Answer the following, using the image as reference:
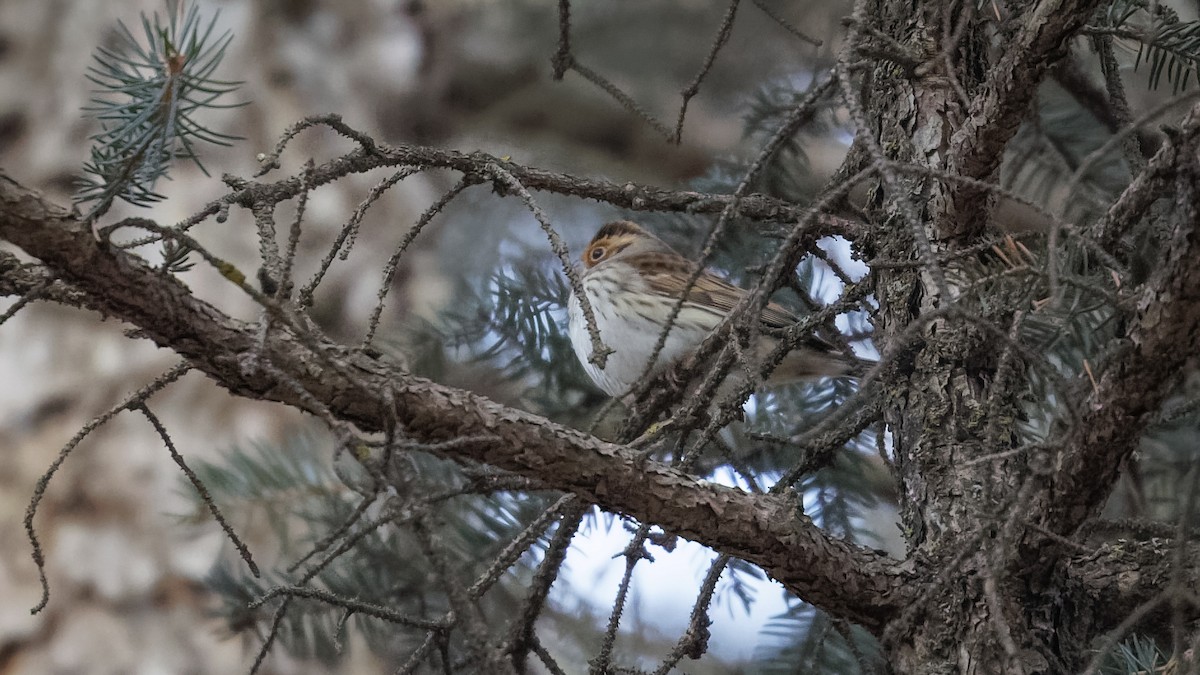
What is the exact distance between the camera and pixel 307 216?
3.48 metres

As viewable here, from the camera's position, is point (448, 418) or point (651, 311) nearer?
point (448, 418)

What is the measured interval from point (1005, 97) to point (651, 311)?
1.33m

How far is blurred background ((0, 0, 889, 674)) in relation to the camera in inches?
110

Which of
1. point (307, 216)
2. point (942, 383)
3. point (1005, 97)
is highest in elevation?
point (307, 216)

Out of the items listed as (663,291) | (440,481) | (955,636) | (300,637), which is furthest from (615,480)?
(663,291)

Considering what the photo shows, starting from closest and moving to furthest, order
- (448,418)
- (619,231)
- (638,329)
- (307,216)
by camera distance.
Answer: (448,418), (638,329), (619,231), (307,216)

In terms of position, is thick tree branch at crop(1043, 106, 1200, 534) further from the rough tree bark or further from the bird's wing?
the bird's wing

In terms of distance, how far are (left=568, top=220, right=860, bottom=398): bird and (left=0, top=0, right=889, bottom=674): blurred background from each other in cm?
13

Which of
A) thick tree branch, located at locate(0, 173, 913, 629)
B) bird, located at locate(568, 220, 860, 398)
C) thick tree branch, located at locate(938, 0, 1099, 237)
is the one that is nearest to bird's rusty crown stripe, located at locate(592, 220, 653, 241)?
bird, located at locate(568, 220, 860, 398)

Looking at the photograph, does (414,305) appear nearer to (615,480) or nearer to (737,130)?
(737,130)

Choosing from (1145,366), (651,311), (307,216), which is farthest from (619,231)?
(1145,366)

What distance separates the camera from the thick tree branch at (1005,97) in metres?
1.25

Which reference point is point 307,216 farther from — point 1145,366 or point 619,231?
point 1145,366

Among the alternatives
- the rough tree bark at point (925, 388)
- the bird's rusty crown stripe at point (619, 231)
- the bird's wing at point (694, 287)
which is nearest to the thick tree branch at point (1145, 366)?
the rough tree bark at point (925, 388)
